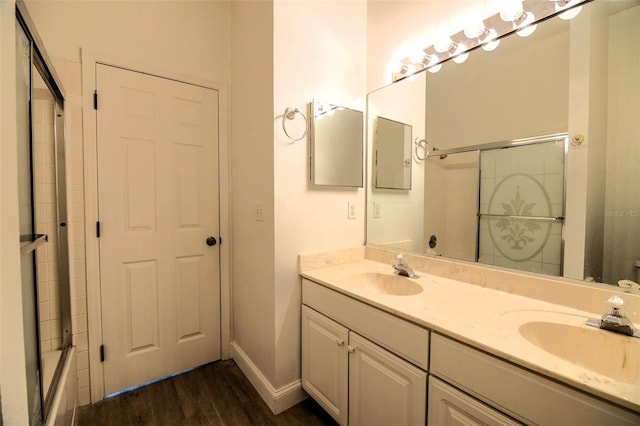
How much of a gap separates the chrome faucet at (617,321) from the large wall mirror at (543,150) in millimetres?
189

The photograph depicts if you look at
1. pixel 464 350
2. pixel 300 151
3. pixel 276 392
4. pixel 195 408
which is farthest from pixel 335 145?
pixel 195 408

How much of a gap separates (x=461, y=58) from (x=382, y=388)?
1648 mm

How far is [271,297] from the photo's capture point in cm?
157

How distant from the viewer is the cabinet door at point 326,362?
1.32 meters

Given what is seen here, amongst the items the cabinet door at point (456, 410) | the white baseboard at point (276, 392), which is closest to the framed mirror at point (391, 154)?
the cabinet door at point (456, 410)

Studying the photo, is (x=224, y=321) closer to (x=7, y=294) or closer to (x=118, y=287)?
(x=118, y=287)

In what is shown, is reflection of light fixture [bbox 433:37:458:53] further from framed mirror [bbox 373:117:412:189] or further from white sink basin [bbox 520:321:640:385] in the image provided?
white sink basin [bbox 520:321:640:385]

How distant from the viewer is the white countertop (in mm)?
654

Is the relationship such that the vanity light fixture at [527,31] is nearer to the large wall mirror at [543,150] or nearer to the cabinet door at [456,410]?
the large wall mirror at [543,150]

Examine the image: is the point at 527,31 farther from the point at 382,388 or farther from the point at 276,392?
the point at 276,392

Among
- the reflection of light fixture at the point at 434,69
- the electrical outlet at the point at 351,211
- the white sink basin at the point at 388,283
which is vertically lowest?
the white sink basin at the point at 388,283

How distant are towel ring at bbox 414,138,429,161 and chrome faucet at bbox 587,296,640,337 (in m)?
1.01

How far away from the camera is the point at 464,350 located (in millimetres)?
854

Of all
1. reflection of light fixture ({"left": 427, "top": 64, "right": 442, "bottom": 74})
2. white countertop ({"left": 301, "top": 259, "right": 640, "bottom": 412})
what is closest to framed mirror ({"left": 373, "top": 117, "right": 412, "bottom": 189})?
reflection of light fixture ({"left": 427, "top": 64, "right": 442, "bottom": 74})
